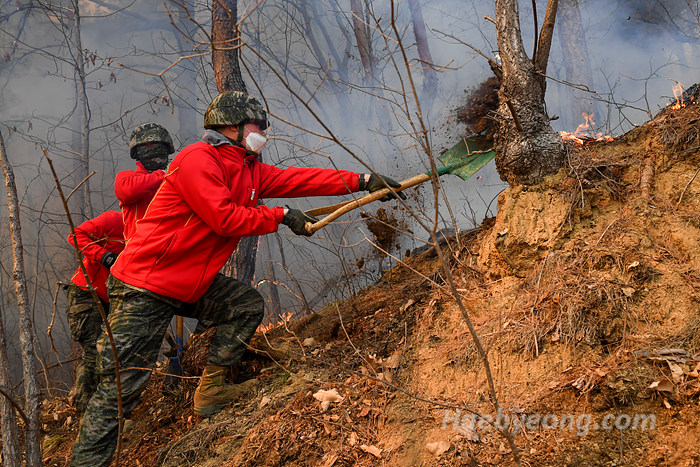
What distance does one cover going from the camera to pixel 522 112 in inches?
145

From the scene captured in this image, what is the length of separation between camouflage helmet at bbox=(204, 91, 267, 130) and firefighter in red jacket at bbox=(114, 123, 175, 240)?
87 centimetres

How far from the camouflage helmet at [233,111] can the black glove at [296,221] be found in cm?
82

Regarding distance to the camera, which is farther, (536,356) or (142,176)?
(142,176)

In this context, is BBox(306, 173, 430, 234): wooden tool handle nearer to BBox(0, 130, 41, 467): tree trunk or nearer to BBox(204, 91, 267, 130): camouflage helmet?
BBox(204, 91, 267, 130): camouflage helmet

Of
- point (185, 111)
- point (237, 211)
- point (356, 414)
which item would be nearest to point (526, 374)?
point (356, 414)

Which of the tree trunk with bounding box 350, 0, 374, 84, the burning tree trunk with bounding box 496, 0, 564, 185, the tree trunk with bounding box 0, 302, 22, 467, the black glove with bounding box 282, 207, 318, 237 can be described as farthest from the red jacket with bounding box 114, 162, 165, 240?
the tree trunk with bounding box 350, 0, 374, 84

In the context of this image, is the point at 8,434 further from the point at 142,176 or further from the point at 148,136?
the point at 148,136

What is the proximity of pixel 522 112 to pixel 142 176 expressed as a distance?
3231 mm

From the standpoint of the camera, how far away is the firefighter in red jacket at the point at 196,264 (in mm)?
3146

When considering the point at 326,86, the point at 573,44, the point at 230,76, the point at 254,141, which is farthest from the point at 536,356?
the point at 326,86

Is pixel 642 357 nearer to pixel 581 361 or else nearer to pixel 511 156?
pixel 581 361

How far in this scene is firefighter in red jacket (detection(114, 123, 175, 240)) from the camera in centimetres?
402

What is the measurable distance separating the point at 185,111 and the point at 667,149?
15.7 metres

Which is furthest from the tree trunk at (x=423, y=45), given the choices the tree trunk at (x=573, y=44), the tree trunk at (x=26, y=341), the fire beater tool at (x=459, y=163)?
the tree trunk at (x=26, y=341)
